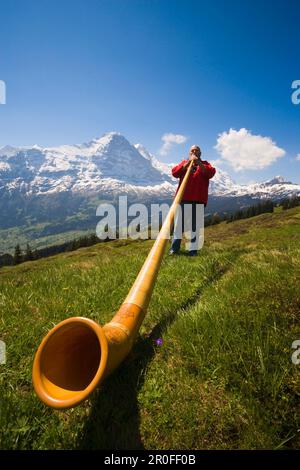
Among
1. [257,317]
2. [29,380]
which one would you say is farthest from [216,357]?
[29,380]

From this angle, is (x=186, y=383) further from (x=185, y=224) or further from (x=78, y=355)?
(x=185, y=224)

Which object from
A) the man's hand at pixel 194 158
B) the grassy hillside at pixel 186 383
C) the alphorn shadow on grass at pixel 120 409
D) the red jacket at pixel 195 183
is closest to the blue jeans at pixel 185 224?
the red jacket at pixel 195 183

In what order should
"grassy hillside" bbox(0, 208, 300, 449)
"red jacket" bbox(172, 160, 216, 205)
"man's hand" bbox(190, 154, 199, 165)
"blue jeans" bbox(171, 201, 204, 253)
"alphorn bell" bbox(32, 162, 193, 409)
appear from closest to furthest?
"alphorn bell" bbox(32, 162, 193, 409)
"grassy hillside" bbox(0, 208, 300, 449)
"man's hand" bbox(190, 154, 199, 165)
"blue jeans" bbox(171, 201, 204, 253)
"red jacket" bbox(172, 160, 216, 205)

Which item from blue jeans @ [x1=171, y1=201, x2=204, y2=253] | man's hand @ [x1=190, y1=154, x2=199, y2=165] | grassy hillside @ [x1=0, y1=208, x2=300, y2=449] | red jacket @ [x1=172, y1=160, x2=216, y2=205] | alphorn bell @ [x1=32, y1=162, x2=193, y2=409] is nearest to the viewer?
alphorn bell @ [x1=32, y1=162, x2=193, y2=409]

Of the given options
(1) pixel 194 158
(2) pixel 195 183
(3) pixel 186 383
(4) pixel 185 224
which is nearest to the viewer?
(3) pixel 186 383

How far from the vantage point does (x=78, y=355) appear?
2957 millimetres

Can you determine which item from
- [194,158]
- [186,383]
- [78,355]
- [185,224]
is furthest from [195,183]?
[78,355]

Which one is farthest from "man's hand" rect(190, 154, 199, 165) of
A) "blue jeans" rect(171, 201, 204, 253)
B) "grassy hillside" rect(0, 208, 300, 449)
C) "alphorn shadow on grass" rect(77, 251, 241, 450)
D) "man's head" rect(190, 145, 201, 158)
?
"alphorn shadow on grass" rect(77, 251, 241, 450)

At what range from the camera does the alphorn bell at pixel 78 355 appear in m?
2.31

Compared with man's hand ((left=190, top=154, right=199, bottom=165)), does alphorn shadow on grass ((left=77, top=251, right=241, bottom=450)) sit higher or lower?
lower

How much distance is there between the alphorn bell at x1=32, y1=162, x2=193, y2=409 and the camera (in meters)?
2.31

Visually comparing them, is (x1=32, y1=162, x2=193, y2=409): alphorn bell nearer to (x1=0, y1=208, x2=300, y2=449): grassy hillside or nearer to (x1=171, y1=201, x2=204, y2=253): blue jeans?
(x1=0, y1=208, x2=300, y2=449): grassy hillside

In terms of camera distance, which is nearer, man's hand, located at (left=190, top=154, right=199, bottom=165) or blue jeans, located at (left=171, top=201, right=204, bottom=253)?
man's hand, located at (left=190, top=154, right=199, bottom=165)
